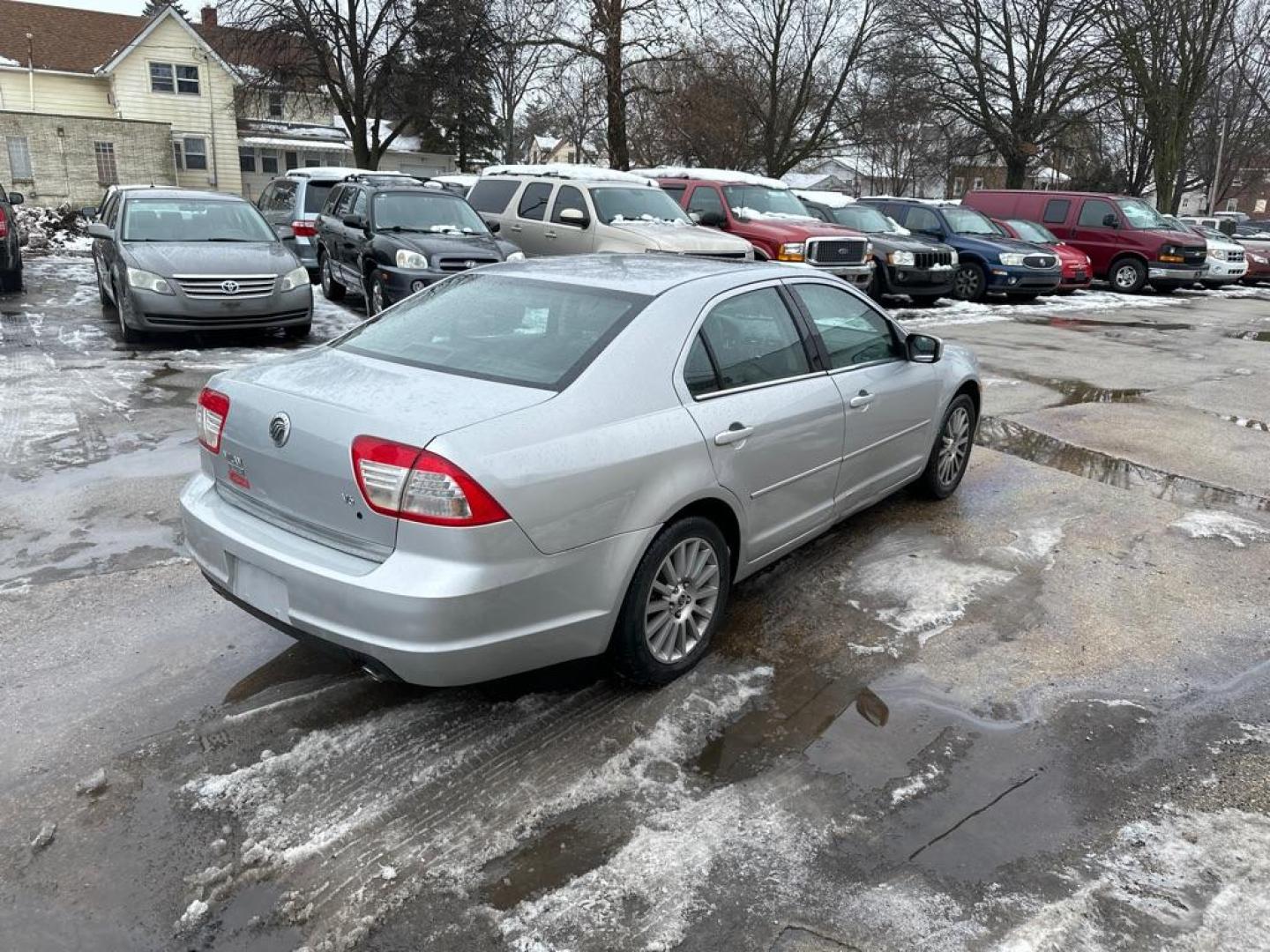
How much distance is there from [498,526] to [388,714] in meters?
1.04

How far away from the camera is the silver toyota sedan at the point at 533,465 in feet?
9.33

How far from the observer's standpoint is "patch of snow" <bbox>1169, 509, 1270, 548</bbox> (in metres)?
5.48

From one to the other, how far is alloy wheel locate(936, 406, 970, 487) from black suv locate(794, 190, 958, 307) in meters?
9.36

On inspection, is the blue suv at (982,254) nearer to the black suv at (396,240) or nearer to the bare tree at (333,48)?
the black suv at (396,240)

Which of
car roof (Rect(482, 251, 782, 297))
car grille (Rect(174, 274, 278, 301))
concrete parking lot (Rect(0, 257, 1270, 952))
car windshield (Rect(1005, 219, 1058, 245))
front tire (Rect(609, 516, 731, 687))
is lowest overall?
concrete parking lot (Rect(0, 257, 1270, 952))

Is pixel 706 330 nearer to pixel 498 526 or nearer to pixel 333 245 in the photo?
pixel 498 526

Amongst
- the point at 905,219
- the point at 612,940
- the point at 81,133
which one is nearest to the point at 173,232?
the point at 612,940

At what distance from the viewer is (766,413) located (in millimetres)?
3850

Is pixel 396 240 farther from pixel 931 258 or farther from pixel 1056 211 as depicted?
pixel 1056 211

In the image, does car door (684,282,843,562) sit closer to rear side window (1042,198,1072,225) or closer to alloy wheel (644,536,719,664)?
alloy wheel (644,536,719,664)

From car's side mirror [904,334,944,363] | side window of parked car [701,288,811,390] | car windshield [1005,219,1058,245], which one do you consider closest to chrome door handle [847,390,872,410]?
side window of parked car [701,288,811,390]

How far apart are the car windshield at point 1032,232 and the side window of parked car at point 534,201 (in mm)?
10825

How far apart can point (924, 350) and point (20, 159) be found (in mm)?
36742

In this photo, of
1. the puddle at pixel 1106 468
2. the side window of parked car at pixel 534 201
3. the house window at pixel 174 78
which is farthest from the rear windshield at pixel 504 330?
the house window at pixel 174 78
